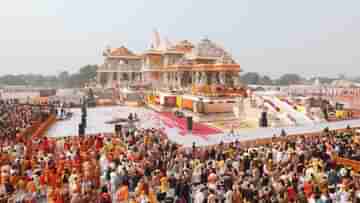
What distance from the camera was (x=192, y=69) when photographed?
31.0 meters

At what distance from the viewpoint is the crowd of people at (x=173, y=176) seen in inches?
251

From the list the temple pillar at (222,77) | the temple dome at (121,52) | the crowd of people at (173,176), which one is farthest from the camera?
the temple dome at (121,52)

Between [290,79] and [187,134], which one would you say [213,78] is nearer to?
[187,134]

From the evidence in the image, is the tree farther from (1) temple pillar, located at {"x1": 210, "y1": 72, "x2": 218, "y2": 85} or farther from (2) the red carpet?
(2) the red carpet

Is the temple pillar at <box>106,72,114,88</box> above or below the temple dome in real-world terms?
below

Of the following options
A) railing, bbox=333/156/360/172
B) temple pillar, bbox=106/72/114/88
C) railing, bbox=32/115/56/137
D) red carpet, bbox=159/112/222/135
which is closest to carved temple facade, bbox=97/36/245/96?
temple pillar, bbox=106/72/114/88

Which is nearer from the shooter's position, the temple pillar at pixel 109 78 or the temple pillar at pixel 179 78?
the temple pillar at pixel 179 78

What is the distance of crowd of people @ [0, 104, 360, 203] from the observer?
6.37 metres

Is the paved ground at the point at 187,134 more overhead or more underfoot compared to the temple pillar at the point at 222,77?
more underfoot

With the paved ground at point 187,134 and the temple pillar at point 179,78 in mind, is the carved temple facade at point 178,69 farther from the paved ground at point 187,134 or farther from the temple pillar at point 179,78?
the paved ground at point 187,134

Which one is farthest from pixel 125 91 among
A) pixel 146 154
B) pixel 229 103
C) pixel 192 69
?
pixel 146 154

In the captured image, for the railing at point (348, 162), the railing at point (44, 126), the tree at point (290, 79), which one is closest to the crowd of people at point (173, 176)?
the railing at point (348, 162)

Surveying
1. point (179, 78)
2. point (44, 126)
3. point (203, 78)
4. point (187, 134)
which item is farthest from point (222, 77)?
point (44, 126)

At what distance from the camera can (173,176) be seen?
7191 mm
